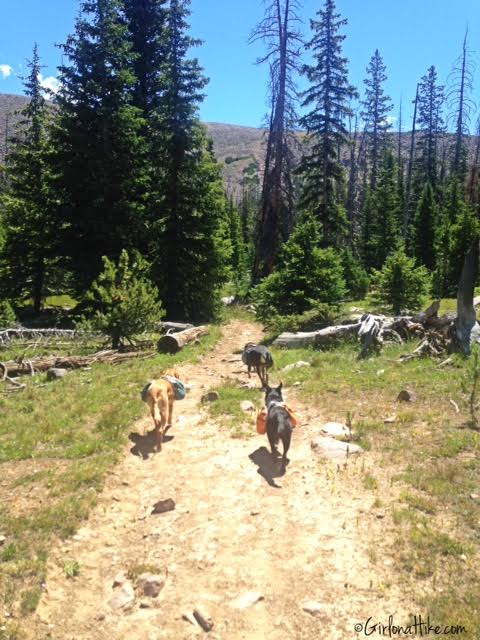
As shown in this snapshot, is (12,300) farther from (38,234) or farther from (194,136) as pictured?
(194,136)

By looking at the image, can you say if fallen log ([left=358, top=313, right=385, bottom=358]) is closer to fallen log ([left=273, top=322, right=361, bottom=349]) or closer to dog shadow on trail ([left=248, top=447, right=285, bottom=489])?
fallen log ([left=273, top=322, right=361, bottom=349])

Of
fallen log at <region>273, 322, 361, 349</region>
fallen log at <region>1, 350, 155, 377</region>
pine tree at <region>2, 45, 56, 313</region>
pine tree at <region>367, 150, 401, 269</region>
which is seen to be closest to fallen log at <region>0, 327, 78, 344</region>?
fallen log at <region>1, 350, 155, 377</region>

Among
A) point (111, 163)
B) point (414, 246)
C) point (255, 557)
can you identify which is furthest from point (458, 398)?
point (414, 246)

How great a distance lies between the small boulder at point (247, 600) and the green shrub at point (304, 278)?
43.0ft

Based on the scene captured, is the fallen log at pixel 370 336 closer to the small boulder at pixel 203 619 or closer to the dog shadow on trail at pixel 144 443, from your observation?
the dog shadow on trail at pixel 144 443

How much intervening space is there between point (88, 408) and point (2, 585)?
5234 millimetres

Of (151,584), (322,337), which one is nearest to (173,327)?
(322,337)

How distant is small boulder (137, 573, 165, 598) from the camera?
5.18m

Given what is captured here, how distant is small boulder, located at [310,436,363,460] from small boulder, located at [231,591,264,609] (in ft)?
10.2

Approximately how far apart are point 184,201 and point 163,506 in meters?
17.4

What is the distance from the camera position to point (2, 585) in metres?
5.13

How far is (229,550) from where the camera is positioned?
5.80 metres

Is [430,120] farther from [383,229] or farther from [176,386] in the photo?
[176,386]

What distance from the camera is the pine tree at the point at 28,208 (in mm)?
26109
